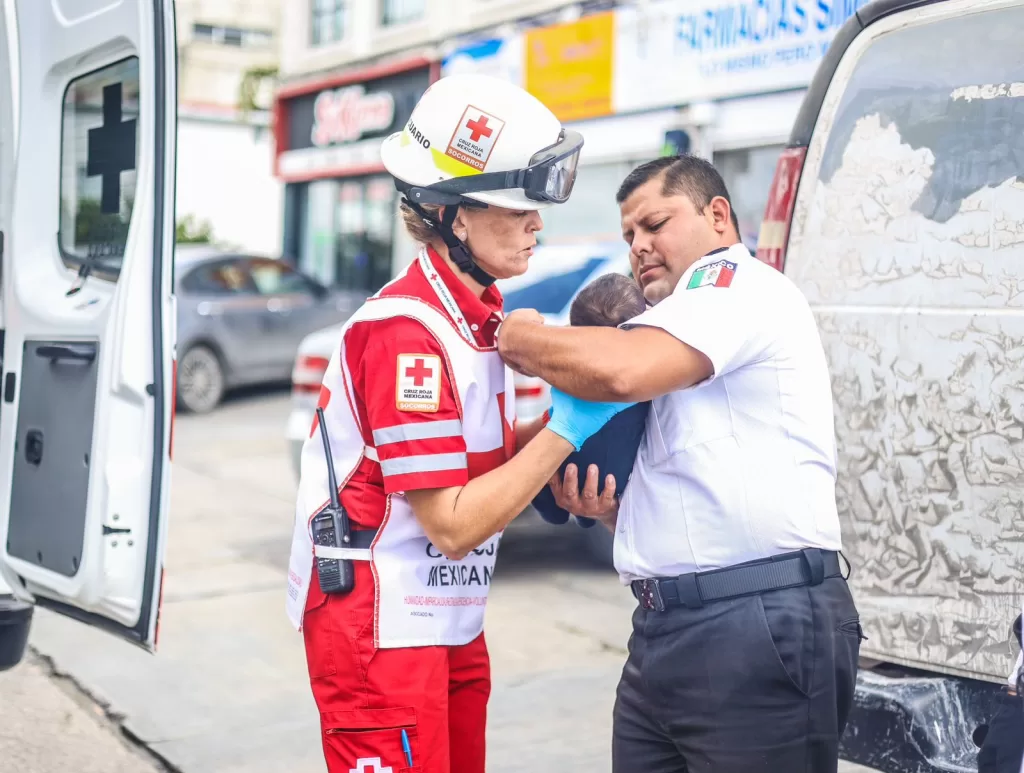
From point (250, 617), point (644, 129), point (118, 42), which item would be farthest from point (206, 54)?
point (118, 42)

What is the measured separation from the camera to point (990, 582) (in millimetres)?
2770

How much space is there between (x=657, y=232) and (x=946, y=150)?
96cm

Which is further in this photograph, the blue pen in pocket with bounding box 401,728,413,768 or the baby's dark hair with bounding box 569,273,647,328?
the baby's dark hair with bounding box 569,273,647,328

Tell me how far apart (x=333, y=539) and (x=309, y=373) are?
4652 mm

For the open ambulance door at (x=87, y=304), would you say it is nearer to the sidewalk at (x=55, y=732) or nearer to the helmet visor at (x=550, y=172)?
the sidewalk at (x=55, y=732)

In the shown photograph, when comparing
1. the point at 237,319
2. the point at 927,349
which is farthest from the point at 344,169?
the point at 927,349

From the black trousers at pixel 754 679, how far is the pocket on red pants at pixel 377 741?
44cm

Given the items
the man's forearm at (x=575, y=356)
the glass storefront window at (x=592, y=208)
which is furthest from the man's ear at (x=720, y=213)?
the glass storefront window at (x=592, y=208)

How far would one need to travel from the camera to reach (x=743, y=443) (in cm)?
215

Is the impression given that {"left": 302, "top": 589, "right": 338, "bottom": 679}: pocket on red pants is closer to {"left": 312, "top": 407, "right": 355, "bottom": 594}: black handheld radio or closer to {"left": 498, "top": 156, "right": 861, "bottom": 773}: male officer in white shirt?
{"left": 312, "top": 407, "right": 355, "bottom": 594}: black handheld radio

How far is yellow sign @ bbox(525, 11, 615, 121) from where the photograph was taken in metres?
14.0

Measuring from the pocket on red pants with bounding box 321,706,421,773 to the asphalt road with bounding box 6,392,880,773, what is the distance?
187 cm

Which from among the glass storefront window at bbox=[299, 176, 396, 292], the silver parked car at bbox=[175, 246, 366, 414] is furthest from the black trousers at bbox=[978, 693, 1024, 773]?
the glass storefront window at bbox=[299, 176, 396, 292]

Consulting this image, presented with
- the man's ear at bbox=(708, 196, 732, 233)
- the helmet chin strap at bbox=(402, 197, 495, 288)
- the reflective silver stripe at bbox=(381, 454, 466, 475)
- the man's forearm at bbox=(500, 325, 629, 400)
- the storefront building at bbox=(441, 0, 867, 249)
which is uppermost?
the storefront building at bbox=(441, 0, 867, 249)
